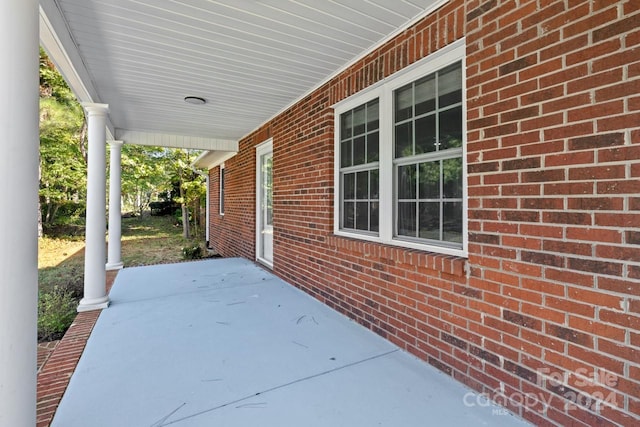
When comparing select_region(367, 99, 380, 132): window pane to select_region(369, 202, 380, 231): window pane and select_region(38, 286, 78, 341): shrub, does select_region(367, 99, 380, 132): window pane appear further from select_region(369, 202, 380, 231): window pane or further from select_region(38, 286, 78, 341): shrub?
select_region(38, 286, 78, 341): shrub

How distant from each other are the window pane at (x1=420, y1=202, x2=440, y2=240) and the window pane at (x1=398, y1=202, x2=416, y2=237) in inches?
3.9

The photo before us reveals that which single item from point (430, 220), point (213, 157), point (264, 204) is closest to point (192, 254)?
point (213, 157)

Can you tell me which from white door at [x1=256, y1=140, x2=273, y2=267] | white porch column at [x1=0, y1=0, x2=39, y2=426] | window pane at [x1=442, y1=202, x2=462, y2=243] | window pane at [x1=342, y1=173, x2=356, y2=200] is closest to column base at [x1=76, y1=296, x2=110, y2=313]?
white porch column at [x1=0, y1=0, x2=39, y2=426]

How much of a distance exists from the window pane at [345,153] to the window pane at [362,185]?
0.26 m

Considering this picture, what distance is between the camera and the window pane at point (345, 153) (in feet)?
12.5

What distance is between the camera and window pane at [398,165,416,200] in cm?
290

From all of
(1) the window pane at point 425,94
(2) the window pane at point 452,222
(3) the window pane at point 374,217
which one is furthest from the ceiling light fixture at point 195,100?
(2) the window pane at point 452,222

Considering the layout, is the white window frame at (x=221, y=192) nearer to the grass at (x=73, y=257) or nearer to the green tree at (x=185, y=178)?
the grass at (x=73, y=257)

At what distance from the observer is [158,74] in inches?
149

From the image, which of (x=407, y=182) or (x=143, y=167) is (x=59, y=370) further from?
(x=143, y=167)

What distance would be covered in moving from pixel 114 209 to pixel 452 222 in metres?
6.58

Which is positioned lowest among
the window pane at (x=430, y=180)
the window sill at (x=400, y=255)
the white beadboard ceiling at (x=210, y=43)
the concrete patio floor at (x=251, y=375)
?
the concrete patio floor at (x=251, y=375)

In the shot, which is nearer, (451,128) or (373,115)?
(451,128)

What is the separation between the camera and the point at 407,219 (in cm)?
299
